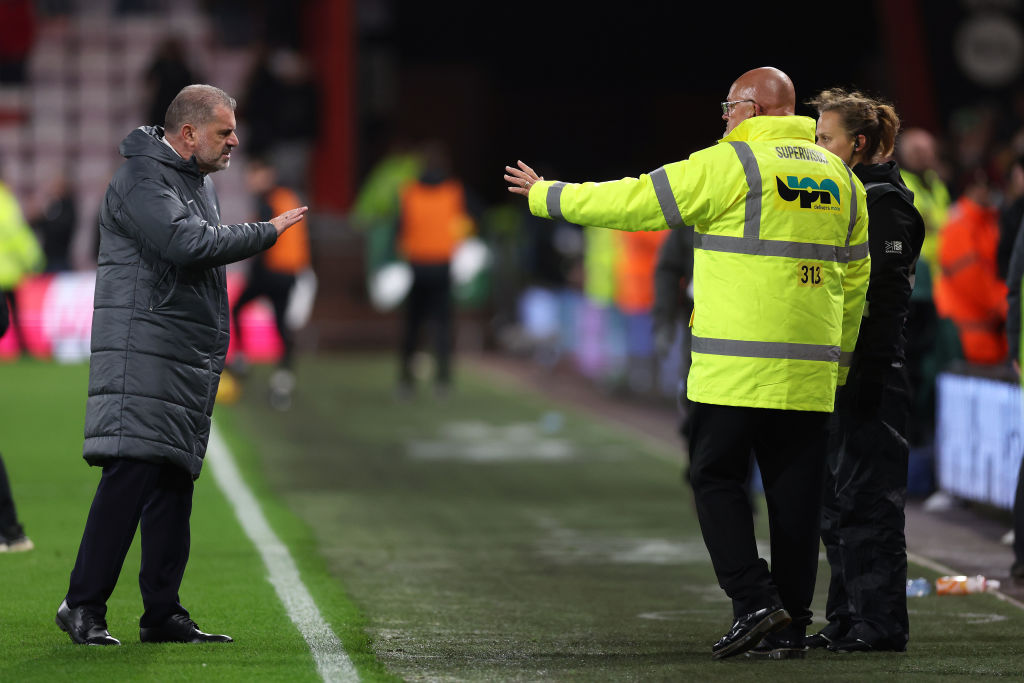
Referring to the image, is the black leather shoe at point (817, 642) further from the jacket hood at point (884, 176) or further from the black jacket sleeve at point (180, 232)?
the black jacket sleeve at point (180, 232)

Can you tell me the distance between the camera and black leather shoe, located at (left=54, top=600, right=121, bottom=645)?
6.16 metres

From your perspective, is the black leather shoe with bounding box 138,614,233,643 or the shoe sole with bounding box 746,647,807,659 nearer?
the shoe sole with bounding box 746,647,807,659

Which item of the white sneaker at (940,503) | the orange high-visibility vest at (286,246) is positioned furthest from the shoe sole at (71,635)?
the orange high-visibility vest at (286,246)

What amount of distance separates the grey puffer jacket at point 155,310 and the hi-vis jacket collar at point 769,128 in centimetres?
163

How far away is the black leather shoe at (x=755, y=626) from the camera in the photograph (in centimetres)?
593

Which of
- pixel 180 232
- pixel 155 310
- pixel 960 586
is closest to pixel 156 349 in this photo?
pixel 155 310

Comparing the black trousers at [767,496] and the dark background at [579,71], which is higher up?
the dark background at [579,71]

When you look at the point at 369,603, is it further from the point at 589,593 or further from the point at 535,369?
the point at 535,369

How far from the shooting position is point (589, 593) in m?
7.76

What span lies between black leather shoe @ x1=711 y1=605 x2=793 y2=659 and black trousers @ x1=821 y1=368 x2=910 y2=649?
1.67 feet

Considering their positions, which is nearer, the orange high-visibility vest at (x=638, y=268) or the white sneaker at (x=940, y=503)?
the white sneaker at (x=940, y=503)

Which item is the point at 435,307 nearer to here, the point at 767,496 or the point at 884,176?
the point at 884,176

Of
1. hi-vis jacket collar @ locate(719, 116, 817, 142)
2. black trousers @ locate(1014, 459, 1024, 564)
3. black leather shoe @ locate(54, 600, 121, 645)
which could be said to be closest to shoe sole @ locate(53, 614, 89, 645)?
black leather shoe @ locate(54, 600, 121, 645)

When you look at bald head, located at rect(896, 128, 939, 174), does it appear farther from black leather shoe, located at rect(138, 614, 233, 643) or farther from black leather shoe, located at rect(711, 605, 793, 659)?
black leather shoe, located at rect(138, 614, 233, 643)
